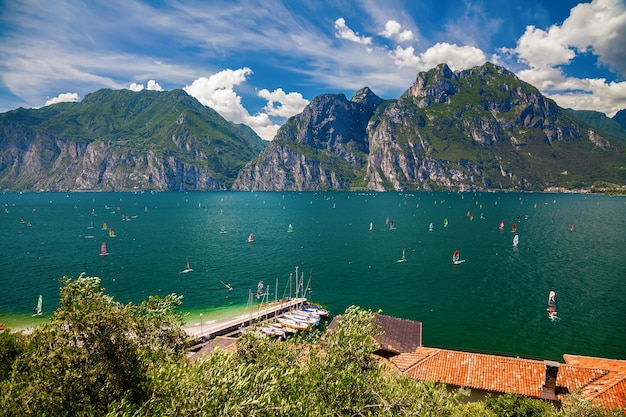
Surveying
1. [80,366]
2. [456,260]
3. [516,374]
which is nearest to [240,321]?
[516,374]

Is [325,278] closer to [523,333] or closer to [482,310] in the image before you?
[482,310]

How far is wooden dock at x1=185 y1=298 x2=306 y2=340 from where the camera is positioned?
A: 5697cm

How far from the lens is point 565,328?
6025 cm

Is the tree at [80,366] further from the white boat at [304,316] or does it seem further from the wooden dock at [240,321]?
the white boat at [304,316]

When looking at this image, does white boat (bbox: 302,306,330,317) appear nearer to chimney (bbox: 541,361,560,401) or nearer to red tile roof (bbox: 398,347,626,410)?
red tile roof (bbox: 398,347,626,410)

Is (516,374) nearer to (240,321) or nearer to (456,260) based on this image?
(240,321)

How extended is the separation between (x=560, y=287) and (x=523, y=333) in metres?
31.1

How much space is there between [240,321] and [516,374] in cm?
4315

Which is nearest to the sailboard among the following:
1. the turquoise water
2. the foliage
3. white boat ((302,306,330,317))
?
the turquoise water

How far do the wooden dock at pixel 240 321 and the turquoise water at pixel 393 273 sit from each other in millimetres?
5915

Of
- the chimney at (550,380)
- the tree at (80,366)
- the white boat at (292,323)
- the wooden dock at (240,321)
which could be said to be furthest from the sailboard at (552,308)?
the tree at (80,366)

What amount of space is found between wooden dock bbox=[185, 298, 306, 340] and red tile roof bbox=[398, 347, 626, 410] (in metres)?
24.9

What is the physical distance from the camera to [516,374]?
113 feet

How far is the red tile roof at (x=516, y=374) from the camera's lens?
102ft
